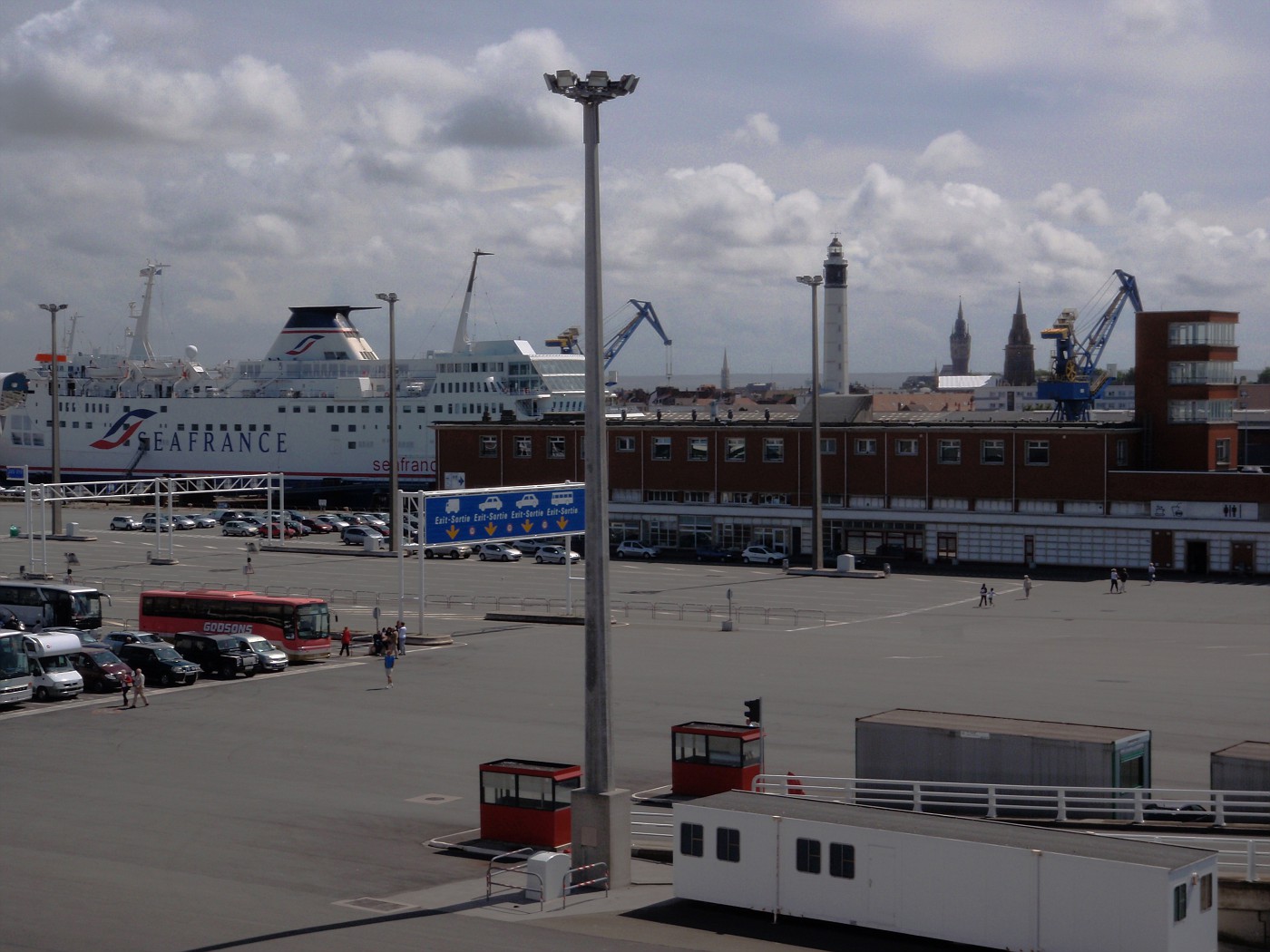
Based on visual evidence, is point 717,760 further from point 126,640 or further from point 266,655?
point 126,640

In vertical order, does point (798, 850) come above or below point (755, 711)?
below

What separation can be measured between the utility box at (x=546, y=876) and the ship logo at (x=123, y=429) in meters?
102

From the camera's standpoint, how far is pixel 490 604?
48.0 m

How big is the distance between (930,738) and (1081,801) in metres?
2.22

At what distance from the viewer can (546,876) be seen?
50.0 ft

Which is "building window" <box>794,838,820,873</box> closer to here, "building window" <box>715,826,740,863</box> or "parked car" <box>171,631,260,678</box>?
"building window" <box>715,826,740,863</box>

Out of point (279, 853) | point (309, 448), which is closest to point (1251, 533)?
point (279, 853)

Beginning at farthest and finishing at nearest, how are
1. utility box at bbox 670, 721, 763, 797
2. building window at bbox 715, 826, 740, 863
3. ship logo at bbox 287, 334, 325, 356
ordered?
ship logo at bbox 287, 334, 325, 356, utility box at bbox 670, 721, 763, 797, building window at bbox 715, 826, 740, 863

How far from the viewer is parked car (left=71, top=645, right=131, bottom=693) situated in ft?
103

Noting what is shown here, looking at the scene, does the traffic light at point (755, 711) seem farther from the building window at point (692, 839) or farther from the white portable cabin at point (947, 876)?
the building window at point (692, 839)

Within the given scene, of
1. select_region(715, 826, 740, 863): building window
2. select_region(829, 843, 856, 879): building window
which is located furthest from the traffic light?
select_region(829, 843, 856, 879): building window

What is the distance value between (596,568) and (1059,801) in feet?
21.5

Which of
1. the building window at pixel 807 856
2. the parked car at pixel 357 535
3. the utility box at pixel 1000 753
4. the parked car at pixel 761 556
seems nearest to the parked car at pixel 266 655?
the utility box at pixel 1000 753

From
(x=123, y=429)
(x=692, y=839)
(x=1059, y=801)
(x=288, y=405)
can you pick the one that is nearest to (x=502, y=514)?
(x=1059, y=801)
